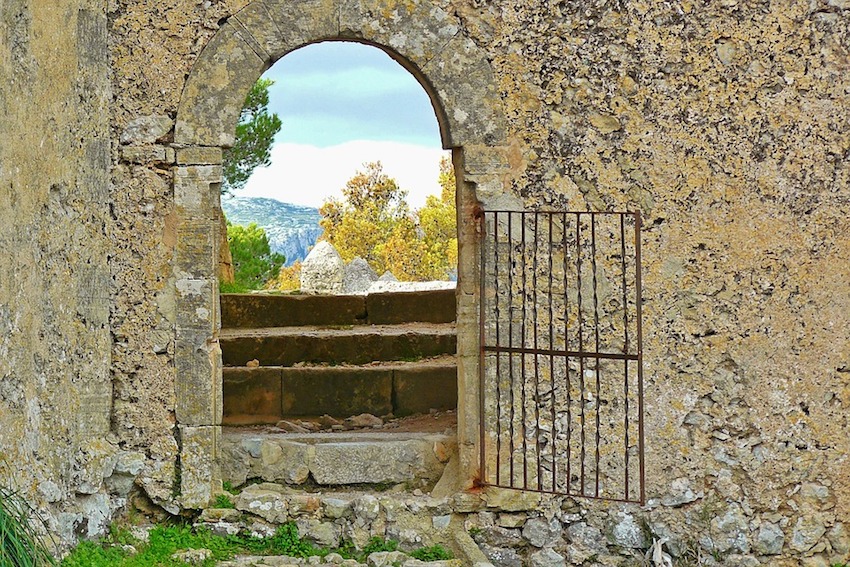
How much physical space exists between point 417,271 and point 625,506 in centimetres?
2220

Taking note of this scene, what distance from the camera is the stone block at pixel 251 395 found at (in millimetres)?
7230

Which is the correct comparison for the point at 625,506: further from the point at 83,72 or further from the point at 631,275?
the point at 83,72

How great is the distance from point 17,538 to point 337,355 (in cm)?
453

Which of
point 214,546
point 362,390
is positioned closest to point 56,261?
point 214,546

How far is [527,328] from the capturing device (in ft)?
17.9

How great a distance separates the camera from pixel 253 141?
16469 mm


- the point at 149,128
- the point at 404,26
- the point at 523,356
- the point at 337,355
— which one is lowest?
the point at 337,355

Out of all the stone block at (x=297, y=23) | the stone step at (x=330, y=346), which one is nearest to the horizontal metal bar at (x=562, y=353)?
the stone block at (x=297, y=23)

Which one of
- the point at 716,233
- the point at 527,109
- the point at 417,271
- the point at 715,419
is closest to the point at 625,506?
the point at 715,419

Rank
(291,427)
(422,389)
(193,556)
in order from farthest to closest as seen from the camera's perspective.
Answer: (422,389) → (291,427) → (193,556)

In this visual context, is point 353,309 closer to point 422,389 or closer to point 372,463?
point 422,389

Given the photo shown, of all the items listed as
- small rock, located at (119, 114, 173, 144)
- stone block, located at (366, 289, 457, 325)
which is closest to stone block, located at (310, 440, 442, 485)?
small rock, located at (119, 114, 173, 144)

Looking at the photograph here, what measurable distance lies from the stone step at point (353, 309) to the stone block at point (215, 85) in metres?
3.88

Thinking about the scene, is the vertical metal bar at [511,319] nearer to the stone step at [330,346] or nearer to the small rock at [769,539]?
the small rock at [769,539]
